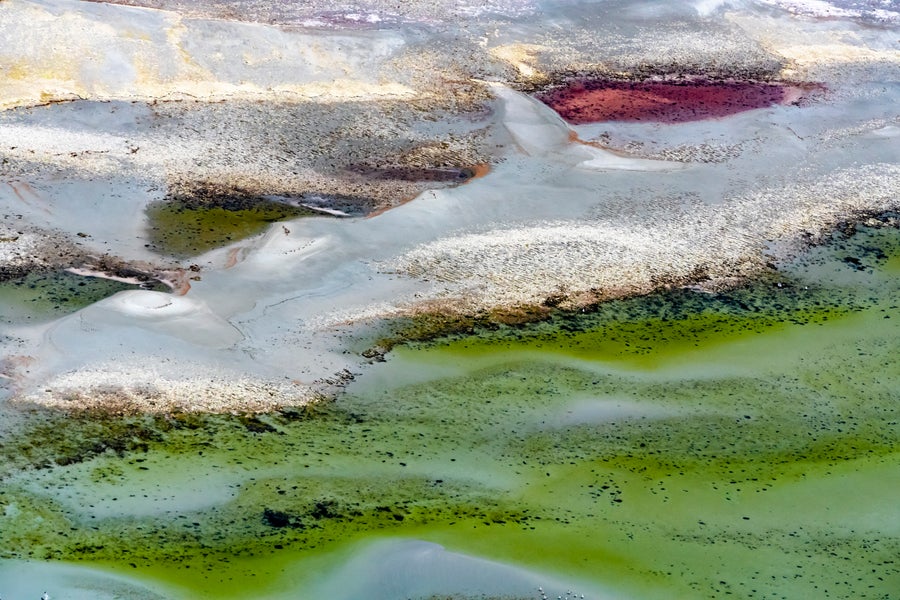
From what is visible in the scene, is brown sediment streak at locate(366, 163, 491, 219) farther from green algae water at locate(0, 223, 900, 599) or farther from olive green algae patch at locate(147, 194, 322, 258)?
green algae water at locate(0, 223, 900, 599)

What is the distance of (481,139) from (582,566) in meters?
11.7

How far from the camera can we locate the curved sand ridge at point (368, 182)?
16109mm

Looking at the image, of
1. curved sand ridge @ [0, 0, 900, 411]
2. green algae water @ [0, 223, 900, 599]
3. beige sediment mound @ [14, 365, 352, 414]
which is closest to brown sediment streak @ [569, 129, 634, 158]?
curved sand ridge @ [0, 0, 900, 411]

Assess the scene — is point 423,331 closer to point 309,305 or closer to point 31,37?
point 309,305

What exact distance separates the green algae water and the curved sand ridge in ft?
3.27

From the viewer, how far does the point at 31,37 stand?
76.6 feet

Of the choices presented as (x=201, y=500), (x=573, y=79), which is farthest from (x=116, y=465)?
(x=573, y=79)

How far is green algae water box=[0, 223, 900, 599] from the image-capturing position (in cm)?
1285

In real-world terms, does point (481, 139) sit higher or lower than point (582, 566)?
higher

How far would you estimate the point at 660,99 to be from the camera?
24953 mm

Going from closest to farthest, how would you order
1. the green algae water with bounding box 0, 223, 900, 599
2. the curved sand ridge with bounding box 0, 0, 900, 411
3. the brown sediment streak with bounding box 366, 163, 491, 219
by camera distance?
the green algae water with bounding box 0, 223, 900, 599, the curved sand ridge with bounding box 0, 0, 900, 411, the brown sediment streak with bounding box 366, 163, 491, 219

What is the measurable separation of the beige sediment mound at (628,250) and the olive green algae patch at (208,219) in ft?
9.24

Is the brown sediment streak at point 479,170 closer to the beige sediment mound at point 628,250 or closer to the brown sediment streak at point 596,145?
the beige sediment mound at point 628,250

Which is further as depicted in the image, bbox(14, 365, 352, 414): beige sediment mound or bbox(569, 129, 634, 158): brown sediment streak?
bbox(569, 129, 634, 158): brown sediment streak
